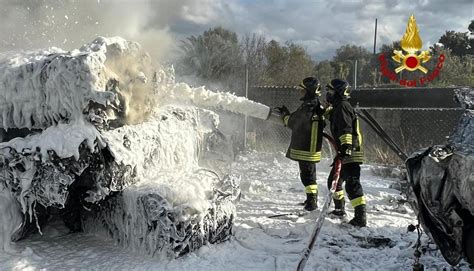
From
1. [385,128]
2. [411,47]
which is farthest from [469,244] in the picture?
[411,47]

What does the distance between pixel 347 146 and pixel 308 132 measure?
82cm

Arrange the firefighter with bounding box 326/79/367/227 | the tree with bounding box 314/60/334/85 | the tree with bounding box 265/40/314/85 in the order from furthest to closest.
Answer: the tree with bounding box 314/60/334/85 → the tree with bounding box 265/40/314/85 → the firefighter with bounding box 326/79/367/227

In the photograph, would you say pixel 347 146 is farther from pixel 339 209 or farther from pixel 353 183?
pixel 339 209

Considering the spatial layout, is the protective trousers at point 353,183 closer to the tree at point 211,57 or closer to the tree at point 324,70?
the tree at point 211,57

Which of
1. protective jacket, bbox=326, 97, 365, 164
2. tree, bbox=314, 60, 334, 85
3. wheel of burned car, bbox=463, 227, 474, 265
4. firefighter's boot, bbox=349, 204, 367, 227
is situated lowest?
firefighter's boot, bbox=349, 204, 367, 227

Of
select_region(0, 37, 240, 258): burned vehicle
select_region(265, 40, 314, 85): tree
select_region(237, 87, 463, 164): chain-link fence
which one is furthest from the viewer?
select_region(265, 40, 314, 85): tree

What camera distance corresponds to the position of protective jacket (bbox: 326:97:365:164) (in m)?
4.86

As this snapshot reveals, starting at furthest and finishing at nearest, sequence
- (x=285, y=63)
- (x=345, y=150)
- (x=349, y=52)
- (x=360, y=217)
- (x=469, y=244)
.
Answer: (x=349, y=52), (x=285, y=63), (x=360, y=217), (x=345, y=150), (x=469, y=244)

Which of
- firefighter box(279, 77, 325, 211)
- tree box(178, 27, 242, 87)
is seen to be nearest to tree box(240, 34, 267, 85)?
tree box(178, 27, 242, 87)

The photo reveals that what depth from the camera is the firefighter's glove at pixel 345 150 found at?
473 centimetres

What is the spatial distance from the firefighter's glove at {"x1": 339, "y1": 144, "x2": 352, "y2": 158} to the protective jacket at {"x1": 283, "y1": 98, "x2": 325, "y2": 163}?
0.72 m

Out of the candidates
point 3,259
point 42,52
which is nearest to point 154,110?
point 42,52

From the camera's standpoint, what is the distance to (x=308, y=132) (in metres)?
5.50

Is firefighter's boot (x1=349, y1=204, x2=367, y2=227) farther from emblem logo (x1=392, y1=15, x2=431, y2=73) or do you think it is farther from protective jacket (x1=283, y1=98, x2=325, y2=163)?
emblem logo (x1=392, y1=15, x2=431, y2=73)
